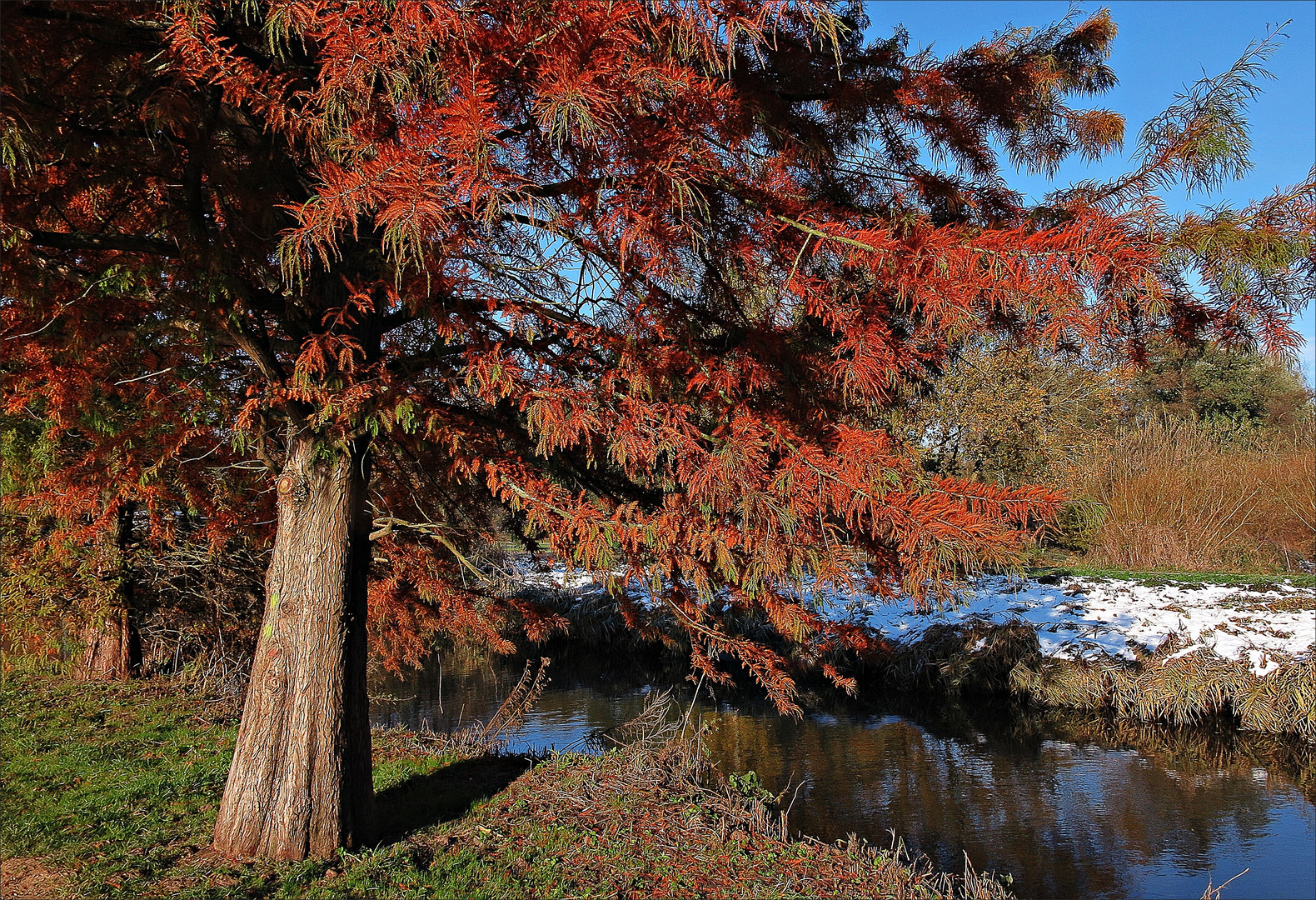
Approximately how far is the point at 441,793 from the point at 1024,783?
5.68 metres

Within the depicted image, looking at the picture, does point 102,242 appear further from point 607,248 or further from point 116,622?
point 116,622

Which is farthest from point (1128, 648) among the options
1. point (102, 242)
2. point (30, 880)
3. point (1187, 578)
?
point (102, 242)

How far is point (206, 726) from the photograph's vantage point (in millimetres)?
7594

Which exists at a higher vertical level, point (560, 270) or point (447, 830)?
point (560, 270)

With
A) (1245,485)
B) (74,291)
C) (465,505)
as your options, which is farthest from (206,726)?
(1245,485)

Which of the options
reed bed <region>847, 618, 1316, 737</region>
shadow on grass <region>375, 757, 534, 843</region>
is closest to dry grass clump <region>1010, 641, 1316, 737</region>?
reed bed <region>847, 618, 1316, 737</region>

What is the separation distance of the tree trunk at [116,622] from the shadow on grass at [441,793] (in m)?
4.28

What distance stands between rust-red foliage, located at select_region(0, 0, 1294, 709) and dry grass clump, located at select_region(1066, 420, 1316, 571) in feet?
41.8

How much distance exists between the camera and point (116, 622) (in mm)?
9000

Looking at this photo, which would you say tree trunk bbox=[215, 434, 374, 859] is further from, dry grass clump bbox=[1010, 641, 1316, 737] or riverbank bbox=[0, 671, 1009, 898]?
dry grass clump bbox=[1010, 641, 1316, 737]

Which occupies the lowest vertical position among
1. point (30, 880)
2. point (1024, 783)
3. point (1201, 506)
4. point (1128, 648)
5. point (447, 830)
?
point (1024, 783)

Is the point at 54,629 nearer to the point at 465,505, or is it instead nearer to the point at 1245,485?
the point at 465,505

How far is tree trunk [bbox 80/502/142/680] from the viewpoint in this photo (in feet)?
26.9

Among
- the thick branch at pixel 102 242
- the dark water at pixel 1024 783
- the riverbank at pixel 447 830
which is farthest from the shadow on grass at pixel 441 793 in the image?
the thick branch at pixel 102 242
